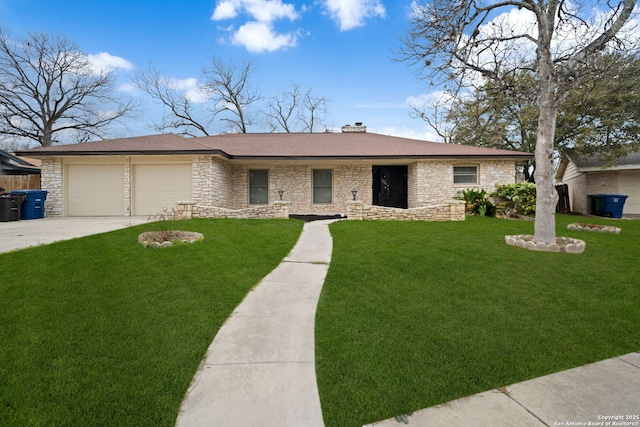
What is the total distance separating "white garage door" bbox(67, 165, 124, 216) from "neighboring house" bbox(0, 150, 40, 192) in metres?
5.58

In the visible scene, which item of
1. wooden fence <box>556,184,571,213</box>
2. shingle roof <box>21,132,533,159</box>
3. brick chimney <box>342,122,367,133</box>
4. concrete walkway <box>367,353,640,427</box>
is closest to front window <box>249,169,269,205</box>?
shingle roof <box>21,132,533,159</box>

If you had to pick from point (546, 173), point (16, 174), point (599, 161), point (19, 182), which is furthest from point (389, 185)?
point (19, 182)

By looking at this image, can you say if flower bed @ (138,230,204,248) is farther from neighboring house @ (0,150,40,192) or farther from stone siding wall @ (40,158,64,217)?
neighboring house @ (0,150,40,192)

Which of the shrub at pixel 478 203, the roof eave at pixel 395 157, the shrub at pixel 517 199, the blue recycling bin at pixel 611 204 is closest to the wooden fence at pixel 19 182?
the roof eave at pixel 395 157

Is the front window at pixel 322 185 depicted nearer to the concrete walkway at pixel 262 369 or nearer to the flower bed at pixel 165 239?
the flower bed at pixel 165 239

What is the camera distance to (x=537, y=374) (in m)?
2.26

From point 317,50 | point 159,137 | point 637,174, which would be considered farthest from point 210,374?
point 637,174

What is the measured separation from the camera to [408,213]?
1108cm

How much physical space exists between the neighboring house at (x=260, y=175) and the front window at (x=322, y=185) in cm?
5

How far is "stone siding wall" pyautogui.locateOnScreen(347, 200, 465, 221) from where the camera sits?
10984 millimetres

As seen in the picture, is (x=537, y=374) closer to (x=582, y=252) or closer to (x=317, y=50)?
(x=582, y=252)

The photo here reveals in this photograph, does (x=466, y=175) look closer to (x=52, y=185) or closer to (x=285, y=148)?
(x=285, y=148)

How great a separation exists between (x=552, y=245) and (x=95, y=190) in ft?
50.6

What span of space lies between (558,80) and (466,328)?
6.78 metres
